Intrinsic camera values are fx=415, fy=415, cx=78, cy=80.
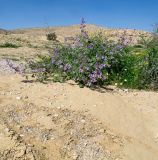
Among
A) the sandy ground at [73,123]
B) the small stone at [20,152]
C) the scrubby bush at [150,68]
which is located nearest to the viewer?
the small stone at [20,152]

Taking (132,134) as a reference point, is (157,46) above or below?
above

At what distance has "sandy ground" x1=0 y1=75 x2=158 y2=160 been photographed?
16.6 feet

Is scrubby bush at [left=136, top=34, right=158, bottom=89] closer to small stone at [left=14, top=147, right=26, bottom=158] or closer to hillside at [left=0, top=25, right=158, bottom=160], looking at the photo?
hillside at [left=0, top=25, right=158, bottom=160]

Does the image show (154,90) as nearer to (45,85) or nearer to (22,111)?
(45,85)

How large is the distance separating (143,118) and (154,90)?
5.59ft

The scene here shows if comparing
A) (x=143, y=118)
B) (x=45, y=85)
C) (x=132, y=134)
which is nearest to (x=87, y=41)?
(x=45, y=85)

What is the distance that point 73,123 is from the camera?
5.75 metres

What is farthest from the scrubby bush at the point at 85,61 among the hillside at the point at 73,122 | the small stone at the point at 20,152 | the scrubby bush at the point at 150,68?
the small stone at the point at 20,152

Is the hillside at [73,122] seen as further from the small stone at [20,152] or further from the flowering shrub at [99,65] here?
the flowering shrub at [99,65]

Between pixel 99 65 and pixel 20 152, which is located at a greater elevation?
pixel 99 65

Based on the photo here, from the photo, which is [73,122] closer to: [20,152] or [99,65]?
[20,152]

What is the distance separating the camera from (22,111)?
19.2 ft

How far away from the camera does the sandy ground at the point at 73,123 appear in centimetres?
505

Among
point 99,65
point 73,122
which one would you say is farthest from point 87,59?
point 73,122
